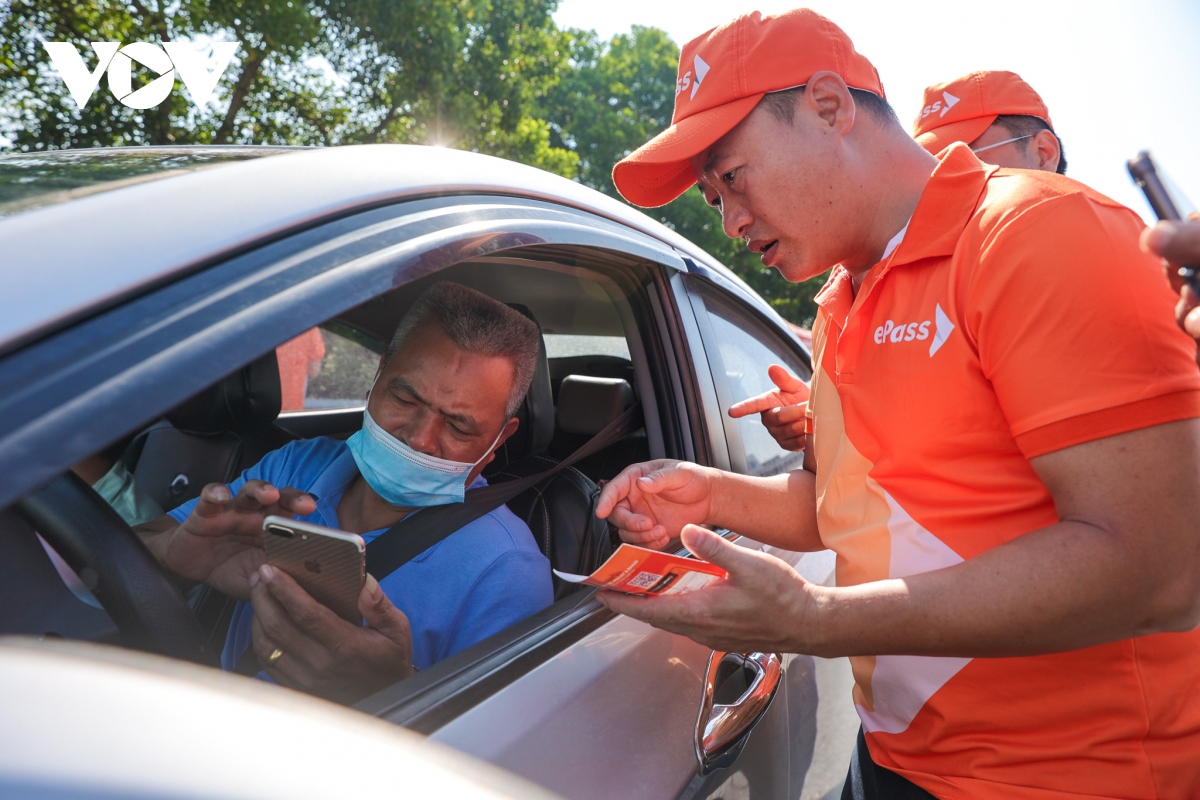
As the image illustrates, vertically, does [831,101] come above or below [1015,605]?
above

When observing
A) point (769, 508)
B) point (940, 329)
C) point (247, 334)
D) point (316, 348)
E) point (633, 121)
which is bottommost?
point (769, 508)

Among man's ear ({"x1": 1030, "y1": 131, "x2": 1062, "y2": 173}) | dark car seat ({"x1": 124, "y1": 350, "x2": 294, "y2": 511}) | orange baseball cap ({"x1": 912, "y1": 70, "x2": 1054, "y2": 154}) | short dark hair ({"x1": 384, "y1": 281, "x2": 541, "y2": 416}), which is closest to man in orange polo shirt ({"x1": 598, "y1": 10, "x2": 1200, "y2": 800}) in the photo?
short dark hair ({"x1": 384, "y1": 281, "x2": 541, "y2": 416})

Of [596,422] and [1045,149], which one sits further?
[1045,149]

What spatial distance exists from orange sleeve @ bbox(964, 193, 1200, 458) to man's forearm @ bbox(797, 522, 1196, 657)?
0.15m

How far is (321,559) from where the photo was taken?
1.32 metres

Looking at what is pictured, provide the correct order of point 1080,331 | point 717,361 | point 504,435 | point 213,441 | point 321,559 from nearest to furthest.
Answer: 1. point 1080,331
2. point 321,559
3. point 504,435
4. point 717,361
5. point 213,441

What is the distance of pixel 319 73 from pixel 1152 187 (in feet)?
38.4

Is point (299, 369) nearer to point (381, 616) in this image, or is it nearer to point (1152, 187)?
point (381, 616)

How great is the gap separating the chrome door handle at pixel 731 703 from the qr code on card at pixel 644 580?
0.44m

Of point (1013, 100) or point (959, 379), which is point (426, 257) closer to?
point (959, 379)

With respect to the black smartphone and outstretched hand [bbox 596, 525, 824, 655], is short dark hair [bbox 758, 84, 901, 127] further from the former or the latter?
outstretched hand [bbox 596, 525, 824, 655]

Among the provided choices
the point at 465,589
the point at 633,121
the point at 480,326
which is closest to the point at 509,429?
the point at 480,326

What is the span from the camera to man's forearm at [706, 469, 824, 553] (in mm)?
1899

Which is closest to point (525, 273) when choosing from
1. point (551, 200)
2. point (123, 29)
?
point (551, 200)
